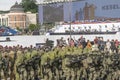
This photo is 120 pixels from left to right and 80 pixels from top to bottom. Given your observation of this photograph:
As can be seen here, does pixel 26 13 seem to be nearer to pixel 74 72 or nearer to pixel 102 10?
pixel 102 10

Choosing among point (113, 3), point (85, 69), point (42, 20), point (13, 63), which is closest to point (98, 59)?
point (85, 69)

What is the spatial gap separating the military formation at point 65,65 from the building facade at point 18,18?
361ft

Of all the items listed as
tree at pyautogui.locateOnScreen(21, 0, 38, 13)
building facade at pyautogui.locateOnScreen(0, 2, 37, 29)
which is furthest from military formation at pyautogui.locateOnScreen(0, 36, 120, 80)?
tree at pyautogui.locateOnScreen(21, 0, 38, 13)

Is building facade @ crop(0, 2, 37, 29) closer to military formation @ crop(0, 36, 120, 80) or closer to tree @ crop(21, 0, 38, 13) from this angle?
tree @ crop(21, 0, 38, 13)

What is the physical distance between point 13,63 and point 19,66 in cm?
33

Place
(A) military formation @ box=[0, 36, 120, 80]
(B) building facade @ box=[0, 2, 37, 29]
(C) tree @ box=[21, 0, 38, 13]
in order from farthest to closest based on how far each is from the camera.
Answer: (C) tree @ box=[21, 0, 38, 13] → (B) building facade @ box=[0, 2, 37, 29] → (A) military formation @ box=[0, 36, 120, 80]

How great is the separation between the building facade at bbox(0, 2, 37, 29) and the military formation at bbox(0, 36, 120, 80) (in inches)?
4337

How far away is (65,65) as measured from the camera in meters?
13.9

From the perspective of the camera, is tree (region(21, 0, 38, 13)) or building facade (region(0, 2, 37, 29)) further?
tree (region(21, 0, 38, 13))

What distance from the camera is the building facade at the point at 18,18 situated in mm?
125625

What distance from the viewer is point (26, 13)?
128875 mm

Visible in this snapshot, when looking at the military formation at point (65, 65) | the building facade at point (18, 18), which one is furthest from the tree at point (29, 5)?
the military formation at point (65, 65)

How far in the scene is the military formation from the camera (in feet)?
45.3

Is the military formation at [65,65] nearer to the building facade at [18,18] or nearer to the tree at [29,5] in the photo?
the building facade at [18,18]
